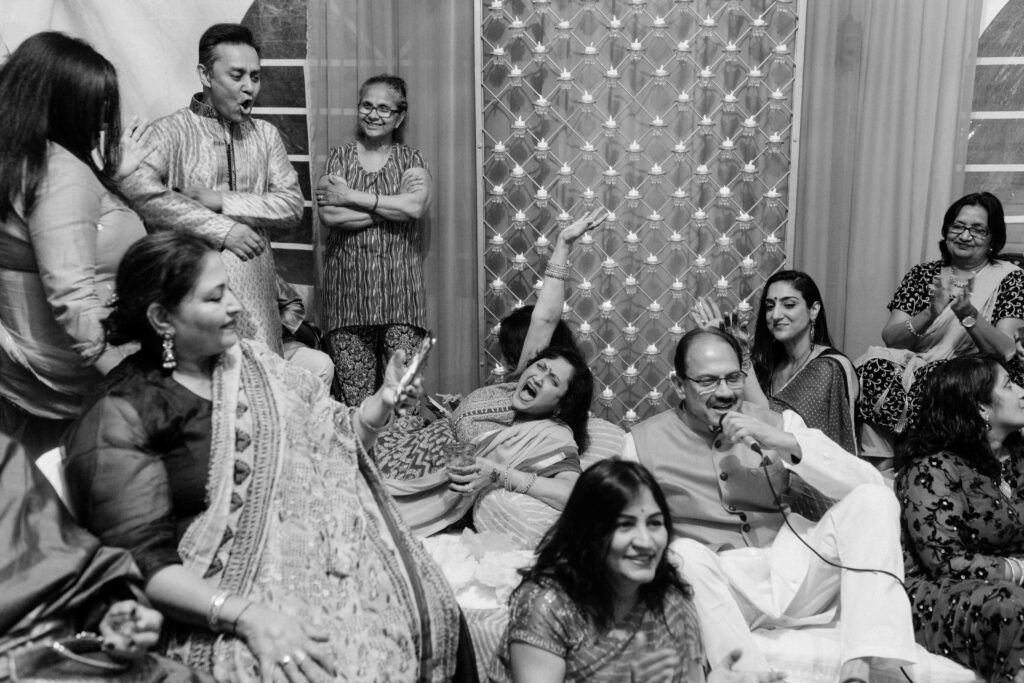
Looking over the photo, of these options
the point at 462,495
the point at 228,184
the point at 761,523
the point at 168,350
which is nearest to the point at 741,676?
the point at 761,523

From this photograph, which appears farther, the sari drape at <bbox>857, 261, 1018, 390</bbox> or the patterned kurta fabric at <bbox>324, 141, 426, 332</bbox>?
the patterned kurta fabric at <bbox>324, 141, 426, 332</bbox>

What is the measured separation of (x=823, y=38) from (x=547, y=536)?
7.53 ft

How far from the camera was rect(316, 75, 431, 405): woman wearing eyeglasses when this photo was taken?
3.84 m

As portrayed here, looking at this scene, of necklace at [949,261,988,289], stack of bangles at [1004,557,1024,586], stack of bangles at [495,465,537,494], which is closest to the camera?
stack of bangles at [1004,557,1024,586]

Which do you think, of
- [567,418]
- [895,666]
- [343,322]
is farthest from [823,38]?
[895,666]

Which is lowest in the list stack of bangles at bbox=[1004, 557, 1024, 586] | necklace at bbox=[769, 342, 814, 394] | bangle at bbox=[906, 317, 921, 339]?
stack of bangles at bbox=[1004, 557, 1024, 586]

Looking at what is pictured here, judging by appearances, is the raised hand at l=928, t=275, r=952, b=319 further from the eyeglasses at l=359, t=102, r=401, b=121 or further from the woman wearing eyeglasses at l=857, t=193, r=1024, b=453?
the eyeglasses at l=359, t=102, r=401, b=121

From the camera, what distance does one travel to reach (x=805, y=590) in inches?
107

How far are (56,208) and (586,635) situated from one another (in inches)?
59.4

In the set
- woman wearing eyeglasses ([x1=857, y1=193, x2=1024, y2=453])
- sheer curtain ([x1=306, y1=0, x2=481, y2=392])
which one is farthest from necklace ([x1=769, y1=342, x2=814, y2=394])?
Answer: sheer curtain ([x1=306, y1=0, x2=481, y2=392])

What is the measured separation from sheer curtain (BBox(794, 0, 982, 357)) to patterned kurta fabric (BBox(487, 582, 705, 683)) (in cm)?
204

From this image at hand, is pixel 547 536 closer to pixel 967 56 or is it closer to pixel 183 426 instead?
pixel 183 426

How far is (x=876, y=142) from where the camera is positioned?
388 cm

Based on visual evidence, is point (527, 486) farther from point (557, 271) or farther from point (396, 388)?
point (396, 388)
